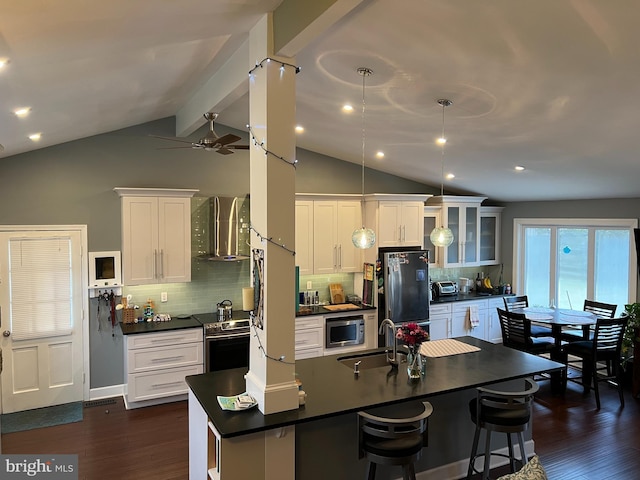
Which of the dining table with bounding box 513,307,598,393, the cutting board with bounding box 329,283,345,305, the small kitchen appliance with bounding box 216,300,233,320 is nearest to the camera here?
the dining table with bounding box 513,307,598,393

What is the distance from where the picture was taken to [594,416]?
5246 millimetres

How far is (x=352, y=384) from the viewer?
3.64 metres

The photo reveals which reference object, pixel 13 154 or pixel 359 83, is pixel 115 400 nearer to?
pixel 13 154

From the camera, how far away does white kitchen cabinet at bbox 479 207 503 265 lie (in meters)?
8.06

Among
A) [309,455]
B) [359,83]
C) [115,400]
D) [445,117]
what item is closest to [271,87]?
[359,83]

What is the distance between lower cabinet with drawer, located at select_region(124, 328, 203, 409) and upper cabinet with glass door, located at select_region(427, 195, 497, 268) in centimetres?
409

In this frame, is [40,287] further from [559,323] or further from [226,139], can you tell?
[559,323]

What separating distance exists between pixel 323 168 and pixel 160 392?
3726 mm

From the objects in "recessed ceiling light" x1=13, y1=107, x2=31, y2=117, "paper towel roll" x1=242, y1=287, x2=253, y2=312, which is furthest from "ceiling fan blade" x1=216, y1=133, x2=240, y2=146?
"recessed ceiling light" x1=13, y1=107, x2=31, y2=117

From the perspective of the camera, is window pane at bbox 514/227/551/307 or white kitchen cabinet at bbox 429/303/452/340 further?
window pane at bbox 514/227/551/307

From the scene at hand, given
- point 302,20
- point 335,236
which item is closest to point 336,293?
point 335,236

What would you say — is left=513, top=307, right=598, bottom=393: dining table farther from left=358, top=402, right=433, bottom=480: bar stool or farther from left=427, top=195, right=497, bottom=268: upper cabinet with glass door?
left=358, top=402, right=433, bottom=480: bar stool

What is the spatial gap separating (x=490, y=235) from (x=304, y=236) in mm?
3530

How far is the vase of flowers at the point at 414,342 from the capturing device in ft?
12.1
